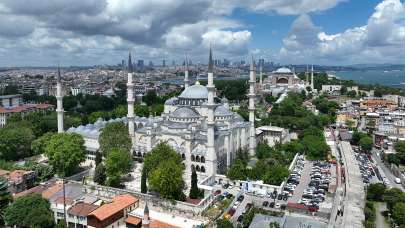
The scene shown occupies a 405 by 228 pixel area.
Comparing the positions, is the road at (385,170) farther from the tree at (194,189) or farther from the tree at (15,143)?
the tree at (15,143)

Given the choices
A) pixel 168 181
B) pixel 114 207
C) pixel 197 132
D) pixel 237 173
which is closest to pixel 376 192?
pixel 237 173

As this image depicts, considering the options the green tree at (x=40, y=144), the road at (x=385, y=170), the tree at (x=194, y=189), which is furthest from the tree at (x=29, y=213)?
the road at (x=385, y=170)

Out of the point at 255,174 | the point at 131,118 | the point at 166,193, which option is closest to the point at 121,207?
the point at 166,193

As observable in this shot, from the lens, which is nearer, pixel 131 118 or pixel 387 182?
pixel 387 182

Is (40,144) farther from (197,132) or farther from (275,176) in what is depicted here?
(275,176)

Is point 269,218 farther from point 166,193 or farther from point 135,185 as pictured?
point 135,185

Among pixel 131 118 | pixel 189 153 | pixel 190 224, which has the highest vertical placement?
pixel 131 118

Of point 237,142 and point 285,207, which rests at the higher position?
point 237,142

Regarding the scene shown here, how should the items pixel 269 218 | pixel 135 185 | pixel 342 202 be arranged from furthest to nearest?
pixel 135 185 < pixel 342 202 < pixel 269 218

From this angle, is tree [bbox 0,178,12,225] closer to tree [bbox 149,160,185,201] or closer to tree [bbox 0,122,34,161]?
tree [bbox 149,160,185,201]
